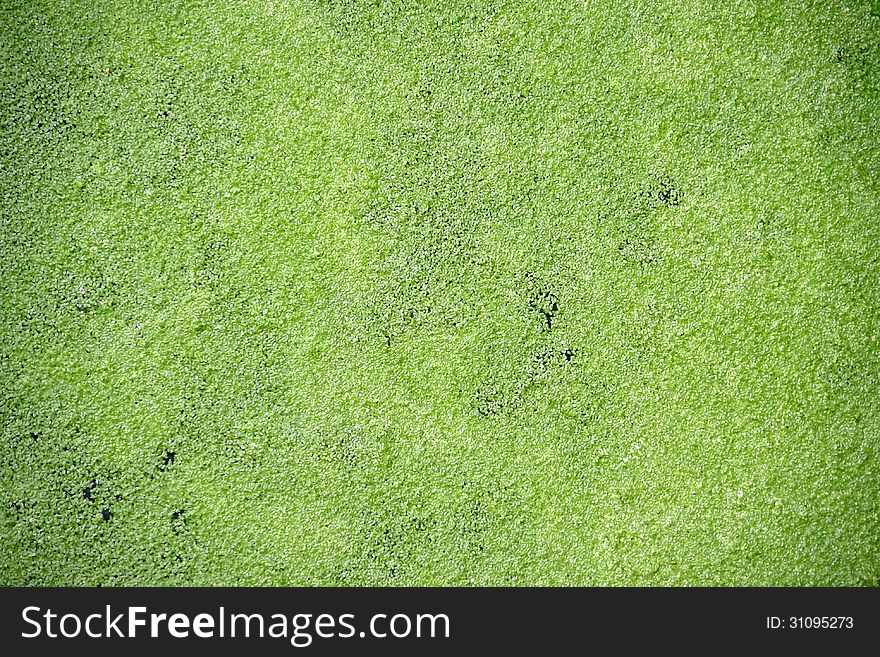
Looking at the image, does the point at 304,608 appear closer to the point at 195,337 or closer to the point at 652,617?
the point at 195,337

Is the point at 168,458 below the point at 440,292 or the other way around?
below

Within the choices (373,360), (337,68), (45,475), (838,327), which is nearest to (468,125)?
(337,68)

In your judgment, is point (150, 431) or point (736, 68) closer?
point (150, 431)

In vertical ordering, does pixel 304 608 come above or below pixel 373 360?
below

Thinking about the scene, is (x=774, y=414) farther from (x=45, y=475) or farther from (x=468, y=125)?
(x=45, y=475)

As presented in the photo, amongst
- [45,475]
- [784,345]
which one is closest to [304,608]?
[45,475]

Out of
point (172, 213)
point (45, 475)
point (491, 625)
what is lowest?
point (491, 625)
